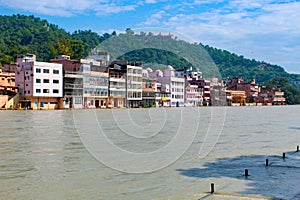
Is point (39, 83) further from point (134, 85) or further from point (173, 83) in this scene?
point (173, 83)

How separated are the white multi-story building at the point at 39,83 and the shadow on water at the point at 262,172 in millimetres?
47970

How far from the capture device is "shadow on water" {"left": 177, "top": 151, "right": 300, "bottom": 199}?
28.8 feet

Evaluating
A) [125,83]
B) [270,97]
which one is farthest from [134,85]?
[270,97]

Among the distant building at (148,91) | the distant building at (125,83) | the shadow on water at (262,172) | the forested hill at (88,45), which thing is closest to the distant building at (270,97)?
the forested hill at (88,45)

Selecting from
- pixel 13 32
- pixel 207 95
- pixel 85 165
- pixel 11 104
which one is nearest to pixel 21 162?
pixel 85 165

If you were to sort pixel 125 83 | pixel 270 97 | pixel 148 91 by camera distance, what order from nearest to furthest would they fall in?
pixel 125 83 → pixel 148 91 → pixel 270 97

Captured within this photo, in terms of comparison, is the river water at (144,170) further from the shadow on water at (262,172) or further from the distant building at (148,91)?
the distant building at (148,91)

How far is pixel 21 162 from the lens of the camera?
508 inches

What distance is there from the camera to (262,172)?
1102cm

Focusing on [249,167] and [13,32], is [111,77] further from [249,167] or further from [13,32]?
[13,32]

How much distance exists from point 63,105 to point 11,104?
25.5ft

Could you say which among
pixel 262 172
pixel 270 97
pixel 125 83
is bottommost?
pixel 262 172

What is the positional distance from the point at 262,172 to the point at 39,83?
51012 millimetres

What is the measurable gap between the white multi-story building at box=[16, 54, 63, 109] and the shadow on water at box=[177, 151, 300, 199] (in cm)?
4797
